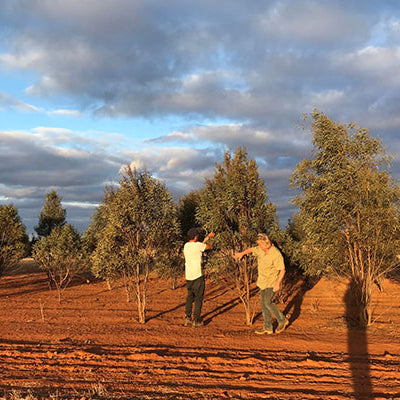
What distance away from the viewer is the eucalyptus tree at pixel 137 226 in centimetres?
1105

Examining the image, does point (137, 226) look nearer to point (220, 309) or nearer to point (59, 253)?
point (220, 309)

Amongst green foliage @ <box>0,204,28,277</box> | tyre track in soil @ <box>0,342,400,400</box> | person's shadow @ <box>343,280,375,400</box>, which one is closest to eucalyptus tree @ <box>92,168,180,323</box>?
tyre track in soil @ <box>0,342,400,400</box>

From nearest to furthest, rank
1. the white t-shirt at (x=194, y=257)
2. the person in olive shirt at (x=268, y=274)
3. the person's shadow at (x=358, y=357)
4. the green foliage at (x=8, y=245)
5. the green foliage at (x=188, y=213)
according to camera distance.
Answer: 1. the person's shadow at (x=358, y=357)
2. the person in olive shirt at (x=268, y=274)
3. the white t-shirt at (x=194, y=257)
4. the green foliage at (x=8, y=245)
5. the green foliage at (x=188, y=213)

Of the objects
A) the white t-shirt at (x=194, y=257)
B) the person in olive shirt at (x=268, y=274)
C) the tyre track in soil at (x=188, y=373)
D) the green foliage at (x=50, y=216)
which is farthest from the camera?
the green foliage at (x=50, y=216)

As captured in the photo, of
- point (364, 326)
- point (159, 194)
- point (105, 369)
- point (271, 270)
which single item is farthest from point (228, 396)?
point (159, 194)

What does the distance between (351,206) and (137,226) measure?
5.80m

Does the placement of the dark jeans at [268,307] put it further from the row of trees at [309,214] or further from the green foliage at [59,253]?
the green foliage at [59,253]

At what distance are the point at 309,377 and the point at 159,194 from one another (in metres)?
7.04

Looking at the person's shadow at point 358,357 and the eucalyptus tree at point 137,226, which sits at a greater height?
the eucalyptus tree at point 137,226

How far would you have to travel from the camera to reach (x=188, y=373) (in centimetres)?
565

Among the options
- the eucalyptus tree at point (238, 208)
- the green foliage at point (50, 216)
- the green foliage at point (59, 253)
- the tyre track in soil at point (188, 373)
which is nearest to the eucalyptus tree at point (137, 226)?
the eucalyptus tree at point (238, 208)

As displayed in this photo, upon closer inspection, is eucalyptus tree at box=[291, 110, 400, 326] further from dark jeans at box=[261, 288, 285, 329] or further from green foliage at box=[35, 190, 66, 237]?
green foliage at box=[35, 190, 66, 237]

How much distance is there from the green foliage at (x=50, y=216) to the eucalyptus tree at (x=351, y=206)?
23.4 m

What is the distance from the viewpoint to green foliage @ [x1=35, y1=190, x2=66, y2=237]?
100 feet
